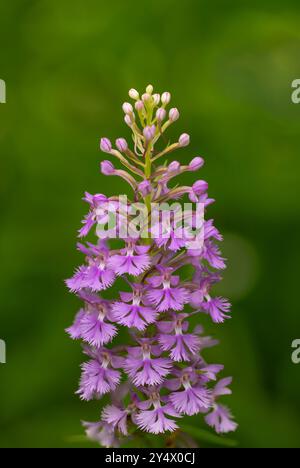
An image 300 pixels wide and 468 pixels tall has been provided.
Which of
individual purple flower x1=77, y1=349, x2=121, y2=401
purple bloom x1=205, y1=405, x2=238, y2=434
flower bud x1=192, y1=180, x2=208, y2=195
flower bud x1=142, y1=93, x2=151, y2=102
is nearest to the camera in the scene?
individual purple flower x1=77, y1=349, x2=121, y2=401

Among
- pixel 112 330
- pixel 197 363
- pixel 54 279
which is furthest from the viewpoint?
pixel 54 279

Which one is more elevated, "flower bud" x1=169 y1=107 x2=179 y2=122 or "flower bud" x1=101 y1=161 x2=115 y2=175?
"flower bud" x1=169 y1=107 x2=179 y2=122

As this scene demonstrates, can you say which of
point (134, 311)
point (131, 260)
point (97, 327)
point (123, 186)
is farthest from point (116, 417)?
point (123, 186)

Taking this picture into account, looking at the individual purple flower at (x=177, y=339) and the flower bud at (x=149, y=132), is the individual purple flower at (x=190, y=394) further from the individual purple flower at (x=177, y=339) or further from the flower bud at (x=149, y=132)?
the flower bud at (x=149, y=132)

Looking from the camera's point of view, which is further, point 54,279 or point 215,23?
point 215,23

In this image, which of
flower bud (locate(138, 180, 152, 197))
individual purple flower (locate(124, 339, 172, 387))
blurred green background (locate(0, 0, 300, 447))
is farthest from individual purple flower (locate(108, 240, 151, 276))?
blurred green background (locate(0, 0, 300, 447))

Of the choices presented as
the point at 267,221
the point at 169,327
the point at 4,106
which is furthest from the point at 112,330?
the point at 4,106

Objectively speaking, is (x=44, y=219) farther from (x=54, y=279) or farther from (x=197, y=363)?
(x=197, y=363)

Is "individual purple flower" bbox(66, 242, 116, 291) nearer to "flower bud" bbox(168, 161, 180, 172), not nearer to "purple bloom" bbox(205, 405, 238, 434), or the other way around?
"flower bud" bbox(168, 161, 180, 172)

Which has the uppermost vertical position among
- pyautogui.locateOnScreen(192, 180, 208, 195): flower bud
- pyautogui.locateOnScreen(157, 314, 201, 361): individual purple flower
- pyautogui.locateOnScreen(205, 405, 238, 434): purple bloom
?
pyautogui.locateOnScreen(192, 180, 208, 195): flower bud
